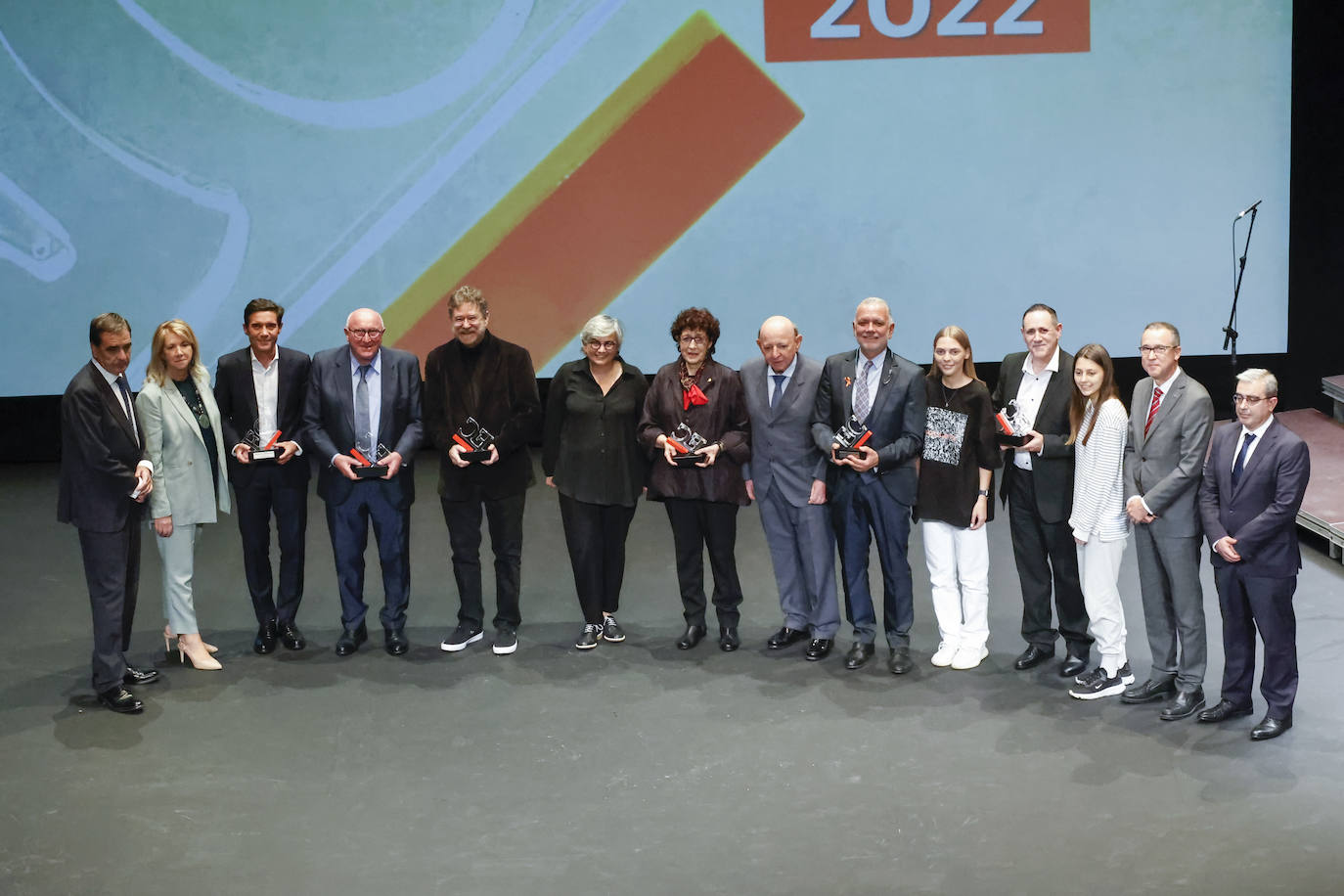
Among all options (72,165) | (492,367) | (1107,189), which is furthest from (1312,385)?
(72,165)

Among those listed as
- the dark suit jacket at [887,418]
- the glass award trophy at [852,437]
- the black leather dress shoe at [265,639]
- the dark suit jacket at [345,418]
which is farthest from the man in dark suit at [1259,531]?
the black leather dress shoe at [265,639]

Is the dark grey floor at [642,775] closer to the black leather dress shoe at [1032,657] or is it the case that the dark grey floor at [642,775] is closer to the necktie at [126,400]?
the black leather dress shoe at [1032,657]

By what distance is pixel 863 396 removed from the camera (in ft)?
16.6

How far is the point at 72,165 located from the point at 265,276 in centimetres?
148

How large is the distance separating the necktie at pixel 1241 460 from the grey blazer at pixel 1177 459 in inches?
5.4

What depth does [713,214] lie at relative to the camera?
8875mm

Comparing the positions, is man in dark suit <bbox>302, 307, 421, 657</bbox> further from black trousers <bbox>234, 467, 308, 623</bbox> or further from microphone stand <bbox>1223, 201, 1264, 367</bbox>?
microphone stand <bbox>1223, 201, 1264, 367</bbox>

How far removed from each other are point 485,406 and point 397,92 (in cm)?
428

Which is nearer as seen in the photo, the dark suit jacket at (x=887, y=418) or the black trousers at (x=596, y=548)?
the dark suit jacket at (x=887, y=418)

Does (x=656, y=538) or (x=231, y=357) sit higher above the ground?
(x=231, y=357)

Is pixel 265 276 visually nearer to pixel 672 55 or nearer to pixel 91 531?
pixel 672 55

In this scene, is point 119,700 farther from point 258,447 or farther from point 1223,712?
point 1223,712

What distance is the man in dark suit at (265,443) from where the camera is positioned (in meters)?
5.27

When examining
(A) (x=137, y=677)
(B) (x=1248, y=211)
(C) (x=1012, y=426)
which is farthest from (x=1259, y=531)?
(B) (x=1248, y=211)
